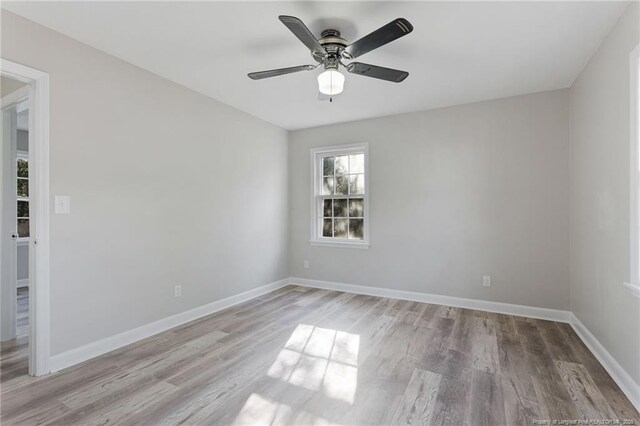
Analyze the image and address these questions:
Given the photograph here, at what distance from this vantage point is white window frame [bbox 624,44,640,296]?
6.43 ft

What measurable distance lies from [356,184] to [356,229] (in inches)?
27.0

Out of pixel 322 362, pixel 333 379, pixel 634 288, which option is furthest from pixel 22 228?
pixel 634 288

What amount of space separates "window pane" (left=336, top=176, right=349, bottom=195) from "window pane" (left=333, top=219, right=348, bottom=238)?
44 cm

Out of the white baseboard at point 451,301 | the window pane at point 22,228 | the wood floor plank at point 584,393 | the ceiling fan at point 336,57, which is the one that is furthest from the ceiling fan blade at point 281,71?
the window pane at point 22,228

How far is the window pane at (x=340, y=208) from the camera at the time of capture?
4781mm

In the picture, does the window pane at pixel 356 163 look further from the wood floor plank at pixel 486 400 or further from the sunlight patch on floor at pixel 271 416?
the sunlight patch on floor at pixel 271 416

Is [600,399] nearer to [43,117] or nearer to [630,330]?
[630,330]

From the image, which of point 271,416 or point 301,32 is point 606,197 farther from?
point 271,416

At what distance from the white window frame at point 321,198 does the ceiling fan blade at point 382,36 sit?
2374mm

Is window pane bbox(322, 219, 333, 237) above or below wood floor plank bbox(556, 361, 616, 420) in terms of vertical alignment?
above

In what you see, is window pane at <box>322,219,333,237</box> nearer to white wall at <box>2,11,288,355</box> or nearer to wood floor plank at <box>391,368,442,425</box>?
white wall at <box>2,11,288,355</box>

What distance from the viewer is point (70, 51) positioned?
7.97ft

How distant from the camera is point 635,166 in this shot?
78.0 inches

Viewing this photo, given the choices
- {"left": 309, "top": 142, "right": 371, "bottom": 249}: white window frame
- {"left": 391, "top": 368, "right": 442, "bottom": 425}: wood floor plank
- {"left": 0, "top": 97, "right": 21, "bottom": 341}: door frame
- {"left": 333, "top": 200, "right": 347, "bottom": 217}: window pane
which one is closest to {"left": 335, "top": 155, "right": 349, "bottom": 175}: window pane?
{"left": 309, "top": 142, "right": 371, "bottom": 249}: white window frame
